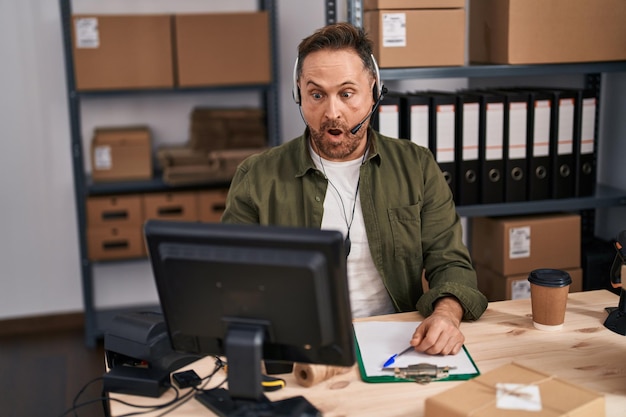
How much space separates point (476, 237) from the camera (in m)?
2.84

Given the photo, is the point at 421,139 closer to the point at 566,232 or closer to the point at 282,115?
the point at 566,232

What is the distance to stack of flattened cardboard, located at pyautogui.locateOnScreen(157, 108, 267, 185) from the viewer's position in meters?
3.65

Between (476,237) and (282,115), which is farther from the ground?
(282,115)

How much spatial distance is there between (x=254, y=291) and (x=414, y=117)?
53.3 inches

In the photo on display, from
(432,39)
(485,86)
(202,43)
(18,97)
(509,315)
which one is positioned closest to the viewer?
(509,315)

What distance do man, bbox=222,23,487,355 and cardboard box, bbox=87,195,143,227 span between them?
1.71 meters

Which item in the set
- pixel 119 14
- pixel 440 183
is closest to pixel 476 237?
pixel 440 183

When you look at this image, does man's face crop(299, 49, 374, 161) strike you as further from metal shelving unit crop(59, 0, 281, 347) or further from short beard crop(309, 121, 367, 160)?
metal shelving unit crop(59, 0, 281, 347)

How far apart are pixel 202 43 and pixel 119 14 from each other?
0.48 m

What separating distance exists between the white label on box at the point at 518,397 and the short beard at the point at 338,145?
0.87 meters

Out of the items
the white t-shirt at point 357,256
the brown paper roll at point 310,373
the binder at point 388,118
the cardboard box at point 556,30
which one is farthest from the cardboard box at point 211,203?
the brown paper roll at point 310,373

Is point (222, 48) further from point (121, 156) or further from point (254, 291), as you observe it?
point (254, 291)

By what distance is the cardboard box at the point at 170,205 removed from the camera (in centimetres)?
370

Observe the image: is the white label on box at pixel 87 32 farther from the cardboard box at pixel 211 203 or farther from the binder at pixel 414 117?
the binder at pixel 414 117
